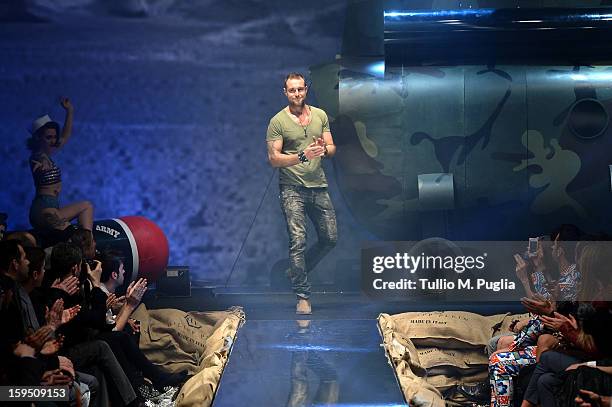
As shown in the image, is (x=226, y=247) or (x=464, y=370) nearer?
(x=464, y=370)

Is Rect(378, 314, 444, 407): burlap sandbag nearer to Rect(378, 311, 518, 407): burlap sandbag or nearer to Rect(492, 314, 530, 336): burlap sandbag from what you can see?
Rect(378, 311, 518, 407): burlap sandbag

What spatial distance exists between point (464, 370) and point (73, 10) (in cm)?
334

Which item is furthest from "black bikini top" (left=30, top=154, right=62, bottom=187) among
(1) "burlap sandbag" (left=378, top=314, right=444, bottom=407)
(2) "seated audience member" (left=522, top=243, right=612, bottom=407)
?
(2) "seated audience member" (left=522, top=243, right=612, bottom=407)

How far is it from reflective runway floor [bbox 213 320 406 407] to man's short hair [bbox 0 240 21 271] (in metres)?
1.05

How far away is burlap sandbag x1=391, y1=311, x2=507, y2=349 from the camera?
523cm

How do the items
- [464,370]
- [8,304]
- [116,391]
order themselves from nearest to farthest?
[8,304] → [116,391] → [464,370]

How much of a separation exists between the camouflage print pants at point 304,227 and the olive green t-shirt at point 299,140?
51 mm

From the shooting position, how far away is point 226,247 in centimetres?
631

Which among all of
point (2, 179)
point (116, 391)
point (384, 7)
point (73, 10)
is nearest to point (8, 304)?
point (116, 391)

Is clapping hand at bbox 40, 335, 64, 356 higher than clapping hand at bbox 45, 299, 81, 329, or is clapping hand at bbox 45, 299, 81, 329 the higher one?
clapping hand at bbox 45, 299, 81, 329

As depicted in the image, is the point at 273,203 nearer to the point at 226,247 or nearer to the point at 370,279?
the point at 226,247

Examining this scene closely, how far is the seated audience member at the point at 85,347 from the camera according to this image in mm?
4125

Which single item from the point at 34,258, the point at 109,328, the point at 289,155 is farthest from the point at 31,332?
the point at 289,155

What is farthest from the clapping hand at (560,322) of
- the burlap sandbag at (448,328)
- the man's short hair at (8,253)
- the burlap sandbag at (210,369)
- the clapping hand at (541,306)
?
the man's short hair at (8,253)
